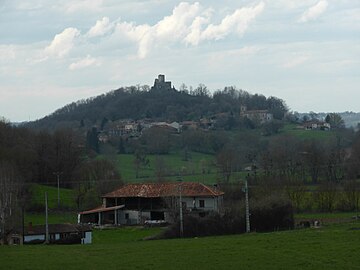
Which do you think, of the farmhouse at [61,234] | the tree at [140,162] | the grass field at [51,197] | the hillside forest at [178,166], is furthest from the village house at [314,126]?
the farmhouse at [61,234]

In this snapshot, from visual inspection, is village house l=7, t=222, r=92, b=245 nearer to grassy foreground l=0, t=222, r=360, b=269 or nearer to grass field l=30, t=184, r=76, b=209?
grassy foreground l=0, t=222, r=360, b=269

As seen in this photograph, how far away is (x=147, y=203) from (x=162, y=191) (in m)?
2.12

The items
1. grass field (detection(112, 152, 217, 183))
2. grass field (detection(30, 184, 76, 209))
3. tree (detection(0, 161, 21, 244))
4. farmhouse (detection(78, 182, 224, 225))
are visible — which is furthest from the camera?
grass field (detection(112, 152, 217, 183))

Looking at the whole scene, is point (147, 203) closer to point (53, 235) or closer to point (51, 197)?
point (51, 197)

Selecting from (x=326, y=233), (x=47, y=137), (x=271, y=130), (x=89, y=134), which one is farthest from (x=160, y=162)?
(x=326, y=233)

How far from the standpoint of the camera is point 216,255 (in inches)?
1195

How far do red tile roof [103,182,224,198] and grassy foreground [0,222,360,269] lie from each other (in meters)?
32.6

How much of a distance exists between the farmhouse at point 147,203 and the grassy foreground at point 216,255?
32.5 meters

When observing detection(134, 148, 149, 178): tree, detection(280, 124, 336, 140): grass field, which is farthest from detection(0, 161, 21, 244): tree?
detection(280, 124, 336, 140): grass field

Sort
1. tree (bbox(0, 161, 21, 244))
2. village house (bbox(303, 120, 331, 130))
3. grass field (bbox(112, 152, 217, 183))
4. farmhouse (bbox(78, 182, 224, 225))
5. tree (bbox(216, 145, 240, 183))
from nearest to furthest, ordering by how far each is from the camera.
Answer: tree (bbox(0, 161, 21, 244)) → farmhouse (bbox(78, 182, 224, 225)) → tree (bbox(216, 145, 240, 183)) → grass field (bbox(112, 152, 217, 183)) → village house (bbox(303, 120, 331, 130))

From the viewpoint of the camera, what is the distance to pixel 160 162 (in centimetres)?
11712

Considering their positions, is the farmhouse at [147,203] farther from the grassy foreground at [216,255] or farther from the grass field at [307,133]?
the grass field at [307,133]

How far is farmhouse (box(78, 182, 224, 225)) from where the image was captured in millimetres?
70625

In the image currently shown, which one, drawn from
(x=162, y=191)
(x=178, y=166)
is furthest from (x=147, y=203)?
(x=178, y=166)
